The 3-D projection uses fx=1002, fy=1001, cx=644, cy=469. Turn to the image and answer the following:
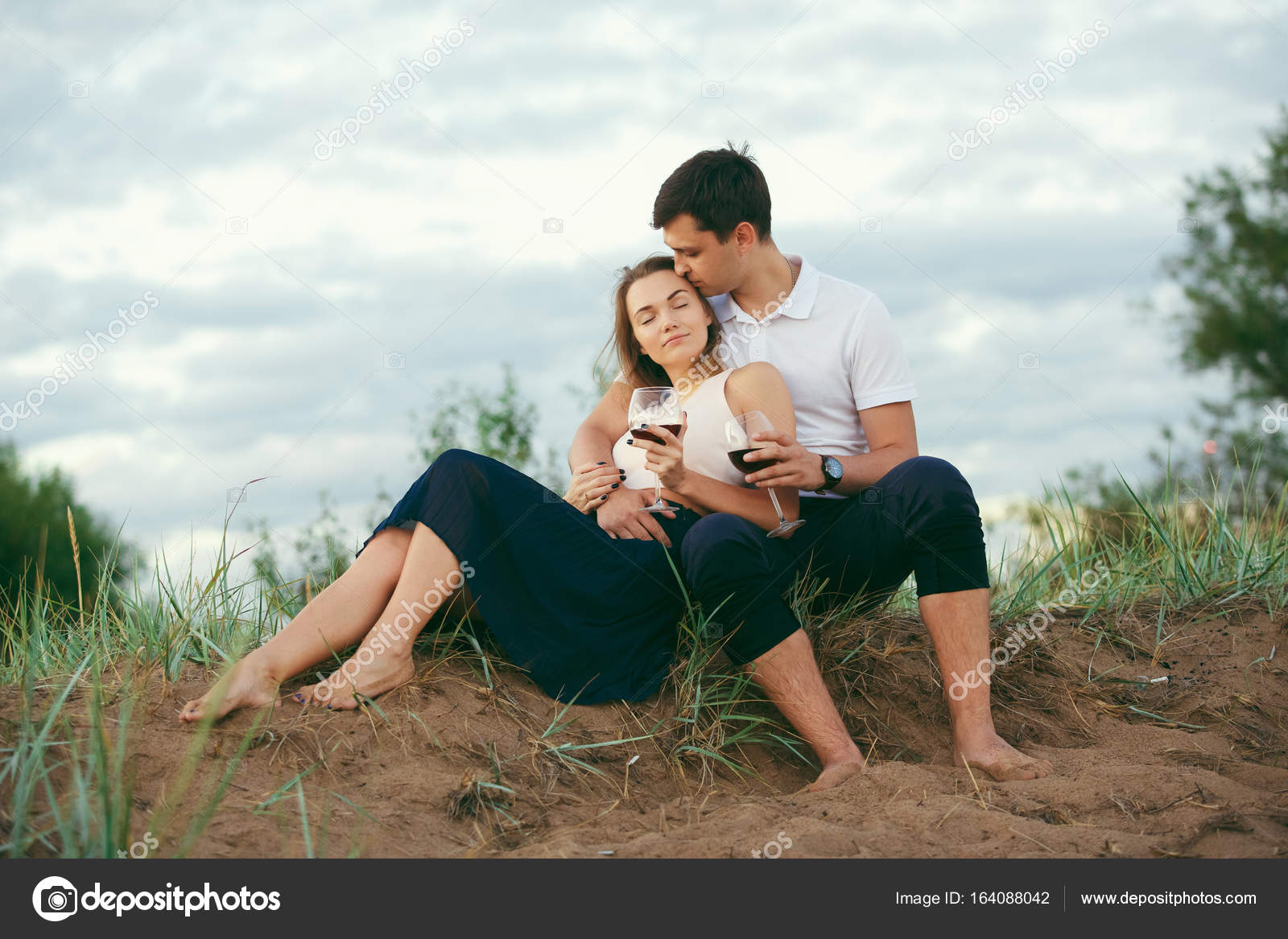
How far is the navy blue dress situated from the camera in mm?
2975

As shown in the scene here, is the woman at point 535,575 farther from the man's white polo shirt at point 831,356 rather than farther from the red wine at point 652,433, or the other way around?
the man's white polo shirt at point 831,356

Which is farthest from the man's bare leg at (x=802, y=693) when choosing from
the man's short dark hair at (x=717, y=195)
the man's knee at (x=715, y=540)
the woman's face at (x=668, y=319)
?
the man's short dark hair at (x=717, y=195)

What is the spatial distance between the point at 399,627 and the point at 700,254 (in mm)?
1657

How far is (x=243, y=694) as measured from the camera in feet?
8.86

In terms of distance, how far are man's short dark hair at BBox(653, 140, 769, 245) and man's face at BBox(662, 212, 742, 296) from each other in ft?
0.08

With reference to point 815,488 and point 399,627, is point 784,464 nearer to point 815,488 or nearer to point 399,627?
point 815,488

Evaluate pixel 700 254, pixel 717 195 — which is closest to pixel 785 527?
pixel 700 254

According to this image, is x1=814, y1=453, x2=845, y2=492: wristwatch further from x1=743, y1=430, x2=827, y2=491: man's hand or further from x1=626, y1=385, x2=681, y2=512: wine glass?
x1=626, y1=385, x2=681, y2=512: wine glass

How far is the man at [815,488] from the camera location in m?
2.83

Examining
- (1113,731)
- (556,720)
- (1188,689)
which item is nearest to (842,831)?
(556,720)

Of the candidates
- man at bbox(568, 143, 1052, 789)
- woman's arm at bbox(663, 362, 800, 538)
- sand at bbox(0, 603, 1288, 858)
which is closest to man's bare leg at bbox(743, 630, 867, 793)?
man at bbox(568, 143, 1052, 789)

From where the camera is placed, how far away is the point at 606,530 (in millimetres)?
3223
